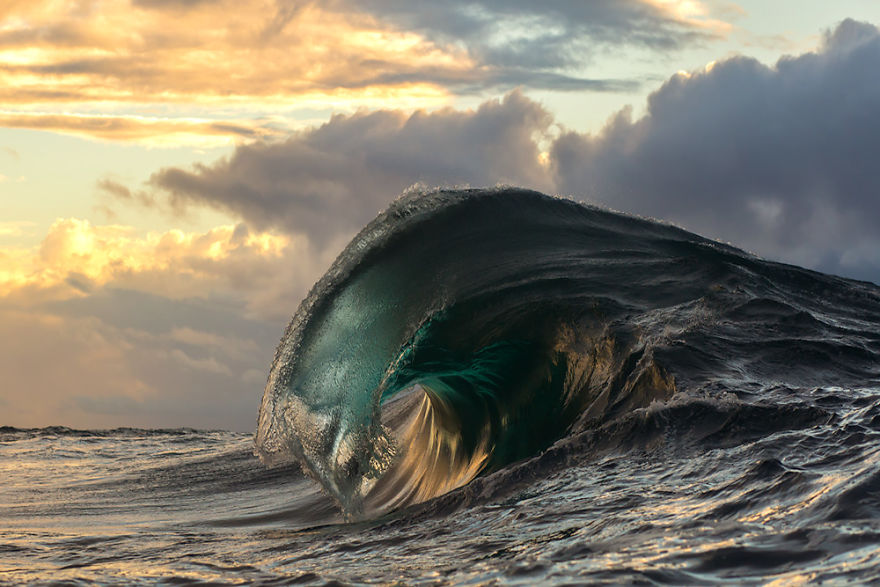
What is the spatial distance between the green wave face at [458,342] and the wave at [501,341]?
0.02 metres

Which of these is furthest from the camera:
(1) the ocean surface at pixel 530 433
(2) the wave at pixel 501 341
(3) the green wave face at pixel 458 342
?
(3) the green wave face at pixel 458 342

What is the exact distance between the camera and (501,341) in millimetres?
7879

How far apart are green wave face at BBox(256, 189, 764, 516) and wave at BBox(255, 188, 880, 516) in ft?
0.05

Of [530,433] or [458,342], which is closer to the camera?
[530,433]

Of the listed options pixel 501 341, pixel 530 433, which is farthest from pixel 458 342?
pixel 530 433

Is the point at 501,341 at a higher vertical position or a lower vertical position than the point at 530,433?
higher

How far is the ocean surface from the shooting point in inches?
153

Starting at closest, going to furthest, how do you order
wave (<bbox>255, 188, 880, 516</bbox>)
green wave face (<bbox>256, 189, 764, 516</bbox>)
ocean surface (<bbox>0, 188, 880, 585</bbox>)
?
ocean surface (<bbox>0, 188, 880, 585</bbox>), wave (<bbox>255, 188, 880, 516</bbox>), green wave face (<bbox>256, 189, 764, 516</bbox>)

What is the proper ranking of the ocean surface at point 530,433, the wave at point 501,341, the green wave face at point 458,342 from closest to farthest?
1. the ocean surface at point 530,433
2. the wave at point 501,341
3. the green wave face at point 458,342

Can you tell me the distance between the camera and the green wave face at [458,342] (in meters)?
7.26

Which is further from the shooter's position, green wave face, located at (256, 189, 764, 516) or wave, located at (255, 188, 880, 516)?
green wave face, located at (256, 189, 764, 516)

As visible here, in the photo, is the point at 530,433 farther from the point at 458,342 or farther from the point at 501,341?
the point at 458,342

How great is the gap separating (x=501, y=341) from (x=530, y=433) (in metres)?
1.03

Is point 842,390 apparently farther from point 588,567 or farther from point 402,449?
point 402,449
